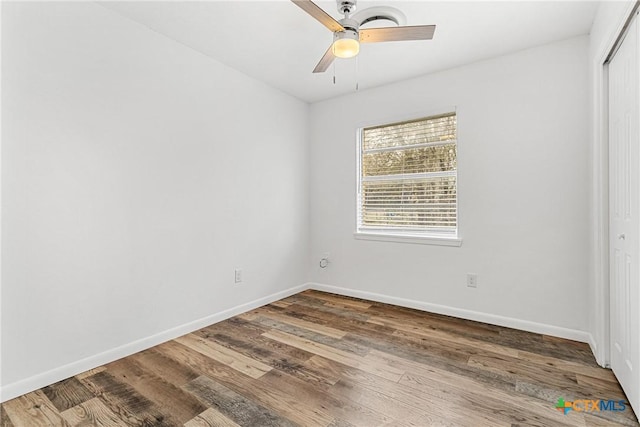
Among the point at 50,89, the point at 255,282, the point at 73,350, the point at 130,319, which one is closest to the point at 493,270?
the point at 255,282

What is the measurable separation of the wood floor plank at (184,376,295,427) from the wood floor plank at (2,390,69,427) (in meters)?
0.63

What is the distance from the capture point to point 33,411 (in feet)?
5.47

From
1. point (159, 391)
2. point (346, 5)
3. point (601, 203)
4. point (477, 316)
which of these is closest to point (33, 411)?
point (159, 391)

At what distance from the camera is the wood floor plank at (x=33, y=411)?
158 centimetres

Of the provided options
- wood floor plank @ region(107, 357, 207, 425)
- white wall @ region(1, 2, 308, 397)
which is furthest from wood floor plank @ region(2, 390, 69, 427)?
wood floor plank @ region(107, 357, 207, 425)

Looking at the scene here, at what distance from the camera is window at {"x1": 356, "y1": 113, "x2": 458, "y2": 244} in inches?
124

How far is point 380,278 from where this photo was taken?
11.6ft

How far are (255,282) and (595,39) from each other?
350cm

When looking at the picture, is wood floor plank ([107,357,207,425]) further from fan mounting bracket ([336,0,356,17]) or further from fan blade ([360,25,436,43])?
fan mounting bracket ([336,0,356,17])

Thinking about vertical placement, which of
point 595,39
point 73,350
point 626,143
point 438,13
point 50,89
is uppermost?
point 438,13

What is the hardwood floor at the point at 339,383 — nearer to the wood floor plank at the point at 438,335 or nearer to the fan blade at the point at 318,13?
the wood floor plank at the point at 438,335

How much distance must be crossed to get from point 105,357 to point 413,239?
9.23ft

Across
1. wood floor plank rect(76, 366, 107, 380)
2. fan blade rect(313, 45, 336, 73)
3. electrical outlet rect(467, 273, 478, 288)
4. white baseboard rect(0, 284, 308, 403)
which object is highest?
fan blade rect(313, 45, 336, 73)

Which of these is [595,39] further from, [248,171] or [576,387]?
[248,171]
